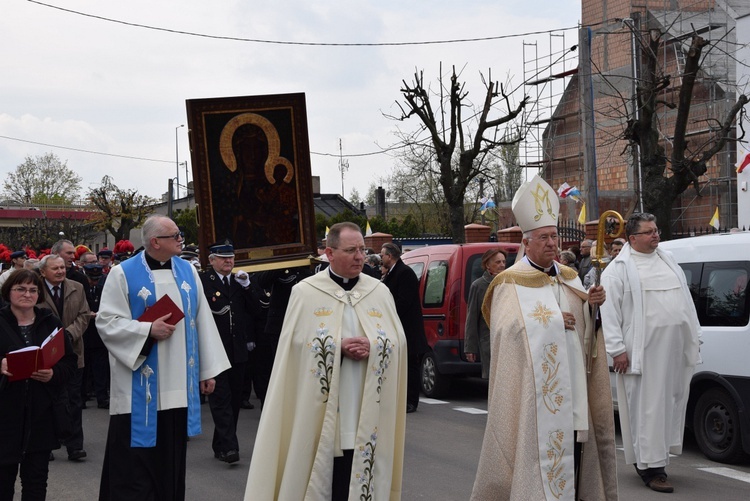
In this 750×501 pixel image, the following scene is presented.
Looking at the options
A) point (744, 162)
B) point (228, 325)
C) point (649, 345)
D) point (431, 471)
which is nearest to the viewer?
point (649, 345)

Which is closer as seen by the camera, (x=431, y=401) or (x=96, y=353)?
(x=96, y=353)

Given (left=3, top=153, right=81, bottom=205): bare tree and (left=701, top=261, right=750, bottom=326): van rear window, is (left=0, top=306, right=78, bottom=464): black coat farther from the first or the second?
(left=3, top=153, right=81, bottom=205): bare tree

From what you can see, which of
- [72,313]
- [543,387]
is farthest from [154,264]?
[72,313]

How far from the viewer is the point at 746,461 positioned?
908 cm

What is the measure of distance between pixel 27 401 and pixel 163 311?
3.85 feet

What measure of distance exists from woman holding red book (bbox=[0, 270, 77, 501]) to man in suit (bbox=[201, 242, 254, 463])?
270cm

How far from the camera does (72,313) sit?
10.2 meters

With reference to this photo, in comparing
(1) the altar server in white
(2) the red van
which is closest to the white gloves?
(2) the red van

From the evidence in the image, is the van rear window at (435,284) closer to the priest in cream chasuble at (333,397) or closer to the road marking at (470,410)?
the road marking at (470,410)

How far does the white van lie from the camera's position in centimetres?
886

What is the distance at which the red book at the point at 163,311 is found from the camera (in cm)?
631

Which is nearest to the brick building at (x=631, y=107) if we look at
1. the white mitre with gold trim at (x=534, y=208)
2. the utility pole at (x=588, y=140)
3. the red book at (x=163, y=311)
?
the utility pole at (x=588, y=140)

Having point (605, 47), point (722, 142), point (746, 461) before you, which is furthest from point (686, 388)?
point (605, 47)

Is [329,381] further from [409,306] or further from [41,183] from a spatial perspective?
[41,183]
